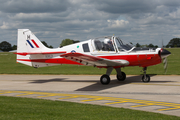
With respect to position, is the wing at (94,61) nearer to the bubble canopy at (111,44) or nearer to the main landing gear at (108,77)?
the main landing gear at (108,77)

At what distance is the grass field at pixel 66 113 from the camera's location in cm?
656

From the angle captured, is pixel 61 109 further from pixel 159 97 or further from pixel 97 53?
pixel 97 53

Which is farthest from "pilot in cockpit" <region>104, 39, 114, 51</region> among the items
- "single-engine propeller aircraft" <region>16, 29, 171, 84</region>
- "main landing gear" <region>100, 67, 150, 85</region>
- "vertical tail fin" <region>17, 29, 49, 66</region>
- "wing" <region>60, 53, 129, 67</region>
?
"vertical tail fin" <region>17, 29, 49, 66</region>

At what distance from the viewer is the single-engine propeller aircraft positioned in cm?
1403

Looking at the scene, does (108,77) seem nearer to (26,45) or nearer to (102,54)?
(102,54)

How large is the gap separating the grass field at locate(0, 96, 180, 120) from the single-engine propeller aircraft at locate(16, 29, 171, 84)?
4.80 meters

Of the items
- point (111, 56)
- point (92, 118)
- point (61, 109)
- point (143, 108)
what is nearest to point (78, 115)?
point (92, 118)

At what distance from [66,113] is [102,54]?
8.13m

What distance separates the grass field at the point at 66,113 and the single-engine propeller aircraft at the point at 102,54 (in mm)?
4800

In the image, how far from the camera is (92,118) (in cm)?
654

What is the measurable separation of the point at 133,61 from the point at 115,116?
8.18 metres

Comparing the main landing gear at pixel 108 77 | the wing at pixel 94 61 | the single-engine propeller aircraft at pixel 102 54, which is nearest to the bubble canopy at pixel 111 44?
the single-engine propeller aircraft at pixel 102 54

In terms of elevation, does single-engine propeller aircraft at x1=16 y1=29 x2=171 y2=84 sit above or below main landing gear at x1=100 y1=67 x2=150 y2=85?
above

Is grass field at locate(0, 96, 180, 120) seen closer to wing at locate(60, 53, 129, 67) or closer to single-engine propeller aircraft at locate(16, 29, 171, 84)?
wing at locate(60, 53, 129, 67)
